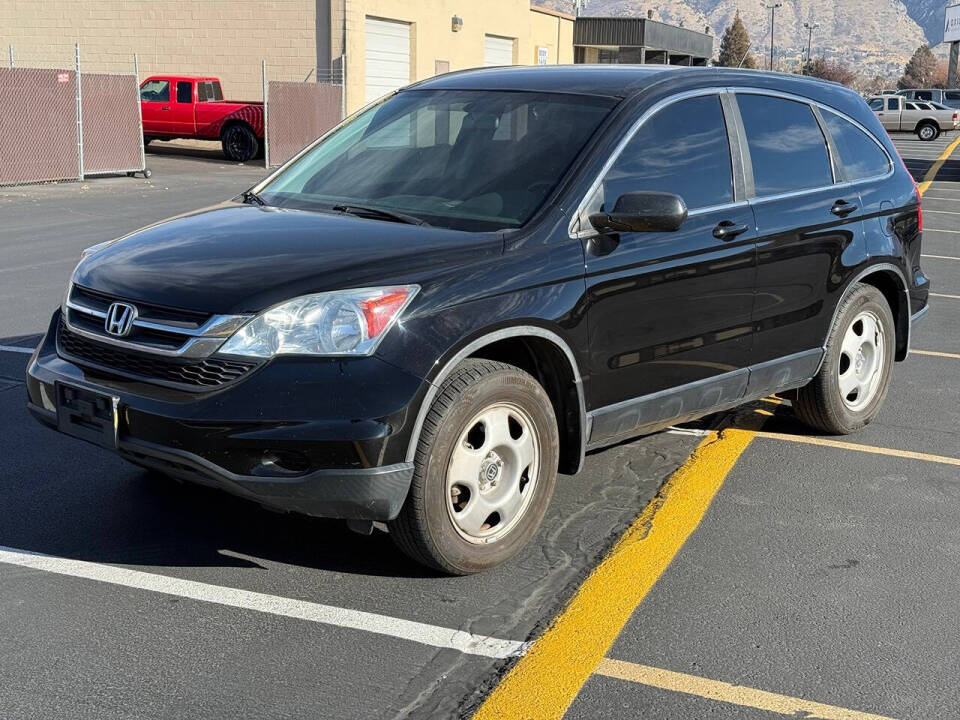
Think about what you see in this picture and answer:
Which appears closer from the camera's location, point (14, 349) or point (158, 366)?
point (158, 366)

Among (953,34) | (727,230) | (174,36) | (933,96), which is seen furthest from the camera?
(953,34)

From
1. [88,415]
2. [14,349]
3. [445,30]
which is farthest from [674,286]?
[445,30]

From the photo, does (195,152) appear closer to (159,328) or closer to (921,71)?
(159,328)

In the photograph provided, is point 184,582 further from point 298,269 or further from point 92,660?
point 298,269

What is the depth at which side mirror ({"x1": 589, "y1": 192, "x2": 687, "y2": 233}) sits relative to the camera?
433 centimetres

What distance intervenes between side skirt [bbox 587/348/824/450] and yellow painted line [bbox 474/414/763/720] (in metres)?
0.34

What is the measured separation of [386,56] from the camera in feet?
106

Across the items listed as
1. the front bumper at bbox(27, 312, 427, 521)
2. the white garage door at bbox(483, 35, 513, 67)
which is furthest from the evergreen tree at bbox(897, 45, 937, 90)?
the front bumper at bbox(27, 312, 427, 521)

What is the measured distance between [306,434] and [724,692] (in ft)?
4.95

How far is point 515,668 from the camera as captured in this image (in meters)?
3.50

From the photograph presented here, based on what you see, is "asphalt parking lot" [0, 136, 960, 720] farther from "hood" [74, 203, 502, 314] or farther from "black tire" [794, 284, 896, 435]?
"hood" [74, 203, 502, 314]

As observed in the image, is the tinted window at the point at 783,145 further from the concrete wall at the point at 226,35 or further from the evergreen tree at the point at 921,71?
the evergreen tree at the point at 921,71

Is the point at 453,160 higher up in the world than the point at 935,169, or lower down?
higher up

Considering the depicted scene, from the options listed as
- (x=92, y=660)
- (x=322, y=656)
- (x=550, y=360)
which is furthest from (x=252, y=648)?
(x=550, y=360)
